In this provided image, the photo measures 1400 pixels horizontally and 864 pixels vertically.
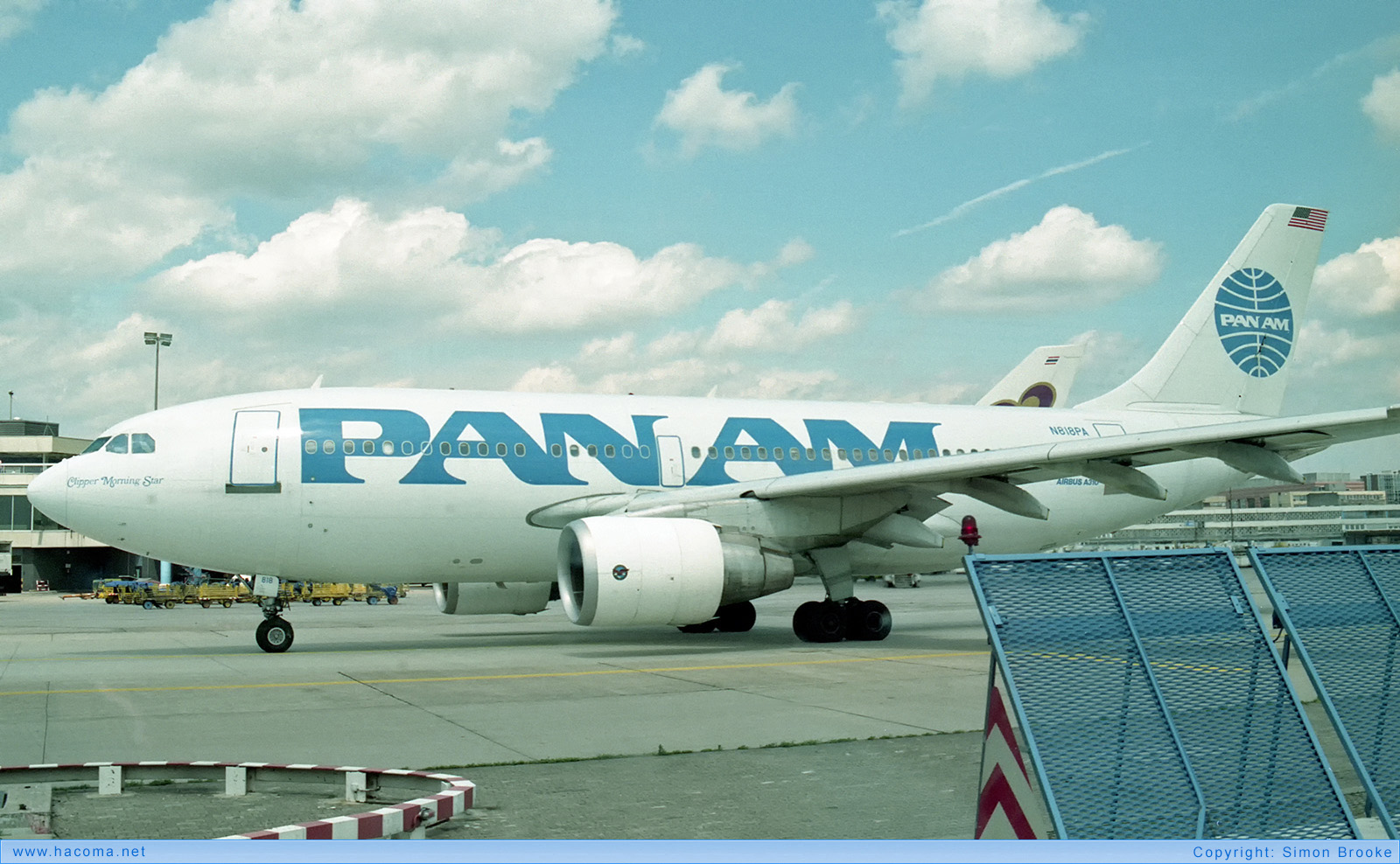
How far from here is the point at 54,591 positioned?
6309cm

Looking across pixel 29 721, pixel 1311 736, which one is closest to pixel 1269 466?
pixel 1311 736

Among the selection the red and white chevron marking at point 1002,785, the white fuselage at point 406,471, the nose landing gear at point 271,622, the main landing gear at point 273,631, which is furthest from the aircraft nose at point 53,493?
the red and white chevron marking at point 1002,785

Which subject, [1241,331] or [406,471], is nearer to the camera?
[406,471]

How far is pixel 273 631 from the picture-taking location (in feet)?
51.0

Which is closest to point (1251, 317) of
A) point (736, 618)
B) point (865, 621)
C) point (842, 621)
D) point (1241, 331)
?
point (1241, 331)

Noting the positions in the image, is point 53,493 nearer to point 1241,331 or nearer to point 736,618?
point 736,618

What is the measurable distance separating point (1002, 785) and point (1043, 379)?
3697 cm

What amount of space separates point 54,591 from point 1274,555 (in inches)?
2713

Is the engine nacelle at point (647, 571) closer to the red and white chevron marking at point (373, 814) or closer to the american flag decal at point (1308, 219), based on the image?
the red and white chevron marking at point (373, 814)

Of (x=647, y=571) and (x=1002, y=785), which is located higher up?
(x=647, y=571)

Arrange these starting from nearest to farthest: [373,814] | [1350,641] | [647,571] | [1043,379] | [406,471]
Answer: [373,814], [1350,641], [647,571], [406,471], [1043,379]

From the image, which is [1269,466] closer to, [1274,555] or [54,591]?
[1274,555]

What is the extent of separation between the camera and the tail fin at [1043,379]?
1559 inches

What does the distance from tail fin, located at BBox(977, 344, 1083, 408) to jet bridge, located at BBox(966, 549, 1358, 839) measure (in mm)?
35538
